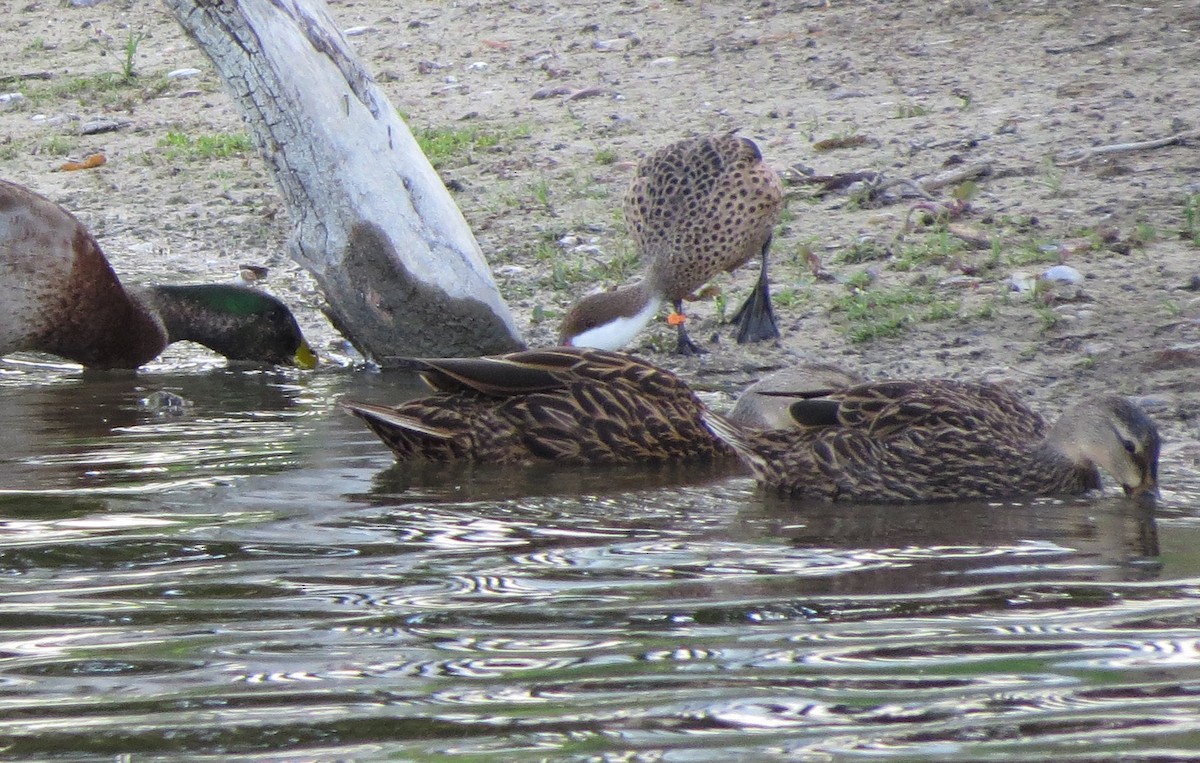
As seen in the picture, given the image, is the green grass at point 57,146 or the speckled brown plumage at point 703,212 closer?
the speckled brown plumage at point 703,212

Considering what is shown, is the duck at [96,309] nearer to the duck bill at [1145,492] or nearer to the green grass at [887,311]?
the green grass at [887,311]

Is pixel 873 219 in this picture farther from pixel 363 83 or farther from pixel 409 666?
pixel 409 666

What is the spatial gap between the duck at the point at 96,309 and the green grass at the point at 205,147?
92.3 inches

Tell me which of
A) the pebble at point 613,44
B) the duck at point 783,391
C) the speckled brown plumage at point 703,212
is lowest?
the duck at point 783,391

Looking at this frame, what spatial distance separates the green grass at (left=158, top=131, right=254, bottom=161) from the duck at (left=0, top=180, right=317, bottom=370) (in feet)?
7.69

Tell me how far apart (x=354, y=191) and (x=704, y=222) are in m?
1.38

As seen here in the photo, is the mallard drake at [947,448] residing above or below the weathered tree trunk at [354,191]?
below

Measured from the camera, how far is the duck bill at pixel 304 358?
7.38 metres

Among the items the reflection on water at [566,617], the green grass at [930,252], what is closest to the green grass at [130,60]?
the green grass at [930,252]

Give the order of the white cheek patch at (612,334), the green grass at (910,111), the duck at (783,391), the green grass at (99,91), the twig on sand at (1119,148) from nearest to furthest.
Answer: the duck at (783,391)
the white cheek patch at (612,334)
the twig on sand at (1119,148)
the green grass at (910,111)
the green grass at (99,91)

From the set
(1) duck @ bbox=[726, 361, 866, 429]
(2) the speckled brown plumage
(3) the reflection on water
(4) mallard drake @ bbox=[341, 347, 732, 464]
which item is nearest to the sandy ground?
(2) the speckled brown plumage

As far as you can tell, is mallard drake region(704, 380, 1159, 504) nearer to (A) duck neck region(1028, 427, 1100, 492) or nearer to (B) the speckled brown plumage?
(A) duck neck region(1028, 427, 1100, 492)

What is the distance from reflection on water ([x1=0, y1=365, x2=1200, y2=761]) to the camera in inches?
95.6

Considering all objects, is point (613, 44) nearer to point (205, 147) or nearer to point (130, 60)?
point (205, 147)
